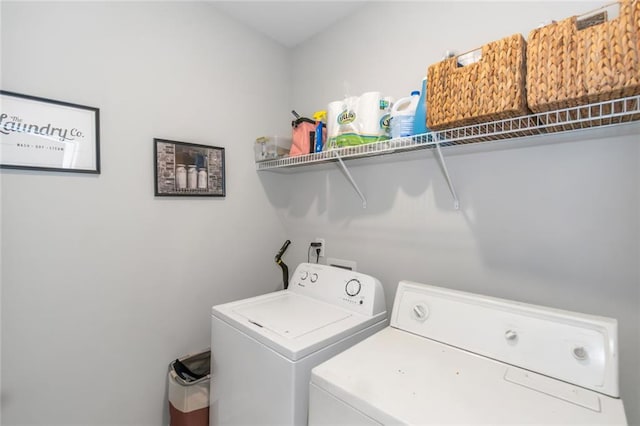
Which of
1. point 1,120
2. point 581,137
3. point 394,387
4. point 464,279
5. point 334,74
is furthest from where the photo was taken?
point 334,74

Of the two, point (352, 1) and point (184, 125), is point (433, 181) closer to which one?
point (352, 1)

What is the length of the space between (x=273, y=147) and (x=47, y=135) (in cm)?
115

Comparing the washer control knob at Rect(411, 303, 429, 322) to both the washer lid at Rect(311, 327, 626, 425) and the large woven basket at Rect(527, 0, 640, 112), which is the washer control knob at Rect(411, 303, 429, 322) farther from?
the large woven basket at Rect(527, 0, 640, 112)

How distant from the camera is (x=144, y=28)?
1.61m

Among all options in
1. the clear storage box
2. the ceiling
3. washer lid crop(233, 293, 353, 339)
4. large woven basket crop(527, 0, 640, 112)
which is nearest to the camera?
large woven basket crop(527, 0, 640, 112)

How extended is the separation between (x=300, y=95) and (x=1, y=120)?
1.69 m

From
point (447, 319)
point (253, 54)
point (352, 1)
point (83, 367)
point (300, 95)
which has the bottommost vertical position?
point (83, 367)

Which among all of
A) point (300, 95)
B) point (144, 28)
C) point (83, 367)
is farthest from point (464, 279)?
point (144, 28)

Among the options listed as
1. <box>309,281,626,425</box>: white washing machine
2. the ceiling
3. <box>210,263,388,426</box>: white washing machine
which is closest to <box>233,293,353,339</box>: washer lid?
<box>210,263,388,426</box>: white washing machine

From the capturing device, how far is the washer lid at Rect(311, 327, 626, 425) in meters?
0.76

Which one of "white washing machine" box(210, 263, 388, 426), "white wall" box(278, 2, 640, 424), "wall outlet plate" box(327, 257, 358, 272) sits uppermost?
"white wall" box(278, 2, 640, 424)

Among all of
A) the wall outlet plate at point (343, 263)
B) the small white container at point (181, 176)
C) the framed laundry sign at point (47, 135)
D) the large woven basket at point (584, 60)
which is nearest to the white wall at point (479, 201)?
the wall outlet plate at point (343, 263)

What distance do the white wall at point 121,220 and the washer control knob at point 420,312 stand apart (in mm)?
1271

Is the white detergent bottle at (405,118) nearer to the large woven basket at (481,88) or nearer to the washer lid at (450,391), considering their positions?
the large woven basket at (481,88)
